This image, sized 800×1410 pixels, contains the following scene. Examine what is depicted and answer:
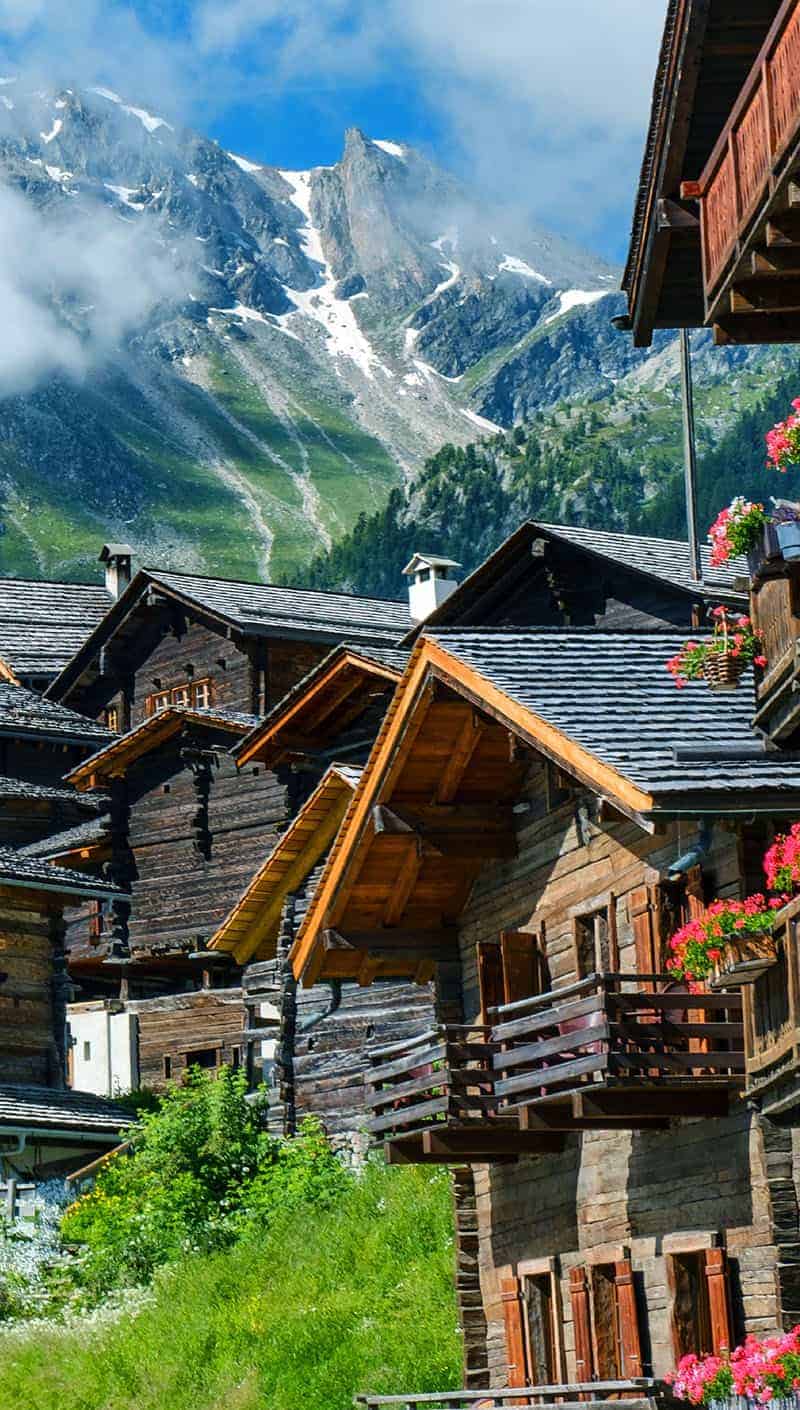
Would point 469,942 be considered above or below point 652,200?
below

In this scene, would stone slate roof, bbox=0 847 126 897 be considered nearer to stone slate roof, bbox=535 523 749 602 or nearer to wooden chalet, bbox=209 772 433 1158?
wooden chalet, bbox=209 772 433 1158

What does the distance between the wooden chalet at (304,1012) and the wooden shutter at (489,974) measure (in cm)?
1185

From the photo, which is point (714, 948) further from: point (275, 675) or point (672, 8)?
point (275, 675)

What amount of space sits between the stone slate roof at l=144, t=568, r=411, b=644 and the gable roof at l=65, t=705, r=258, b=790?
218 centimetres

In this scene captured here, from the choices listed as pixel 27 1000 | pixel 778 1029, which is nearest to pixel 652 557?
pixel 27 1000

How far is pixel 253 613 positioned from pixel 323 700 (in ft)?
30.6

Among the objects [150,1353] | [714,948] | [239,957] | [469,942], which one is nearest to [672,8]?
[714,948]

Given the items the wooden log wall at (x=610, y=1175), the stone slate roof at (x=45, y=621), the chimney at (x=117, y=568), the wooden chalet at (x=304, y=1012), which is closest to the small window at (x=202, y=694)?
the stone slate roof at (x=45, y=621)

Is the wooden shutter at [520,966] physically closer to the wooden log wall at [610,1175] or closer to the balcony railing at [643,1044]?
the wooden log wall at [610,1175]

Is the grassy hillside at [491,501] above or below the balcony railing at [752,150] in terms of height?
above

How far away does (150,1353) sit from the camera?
2780 cm

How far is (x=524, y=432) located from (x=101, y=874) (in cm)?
13265

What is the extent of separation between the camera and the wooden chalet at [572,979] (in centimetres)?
1909

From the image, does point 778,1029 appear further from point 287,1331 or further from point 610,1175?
point 287,1331
